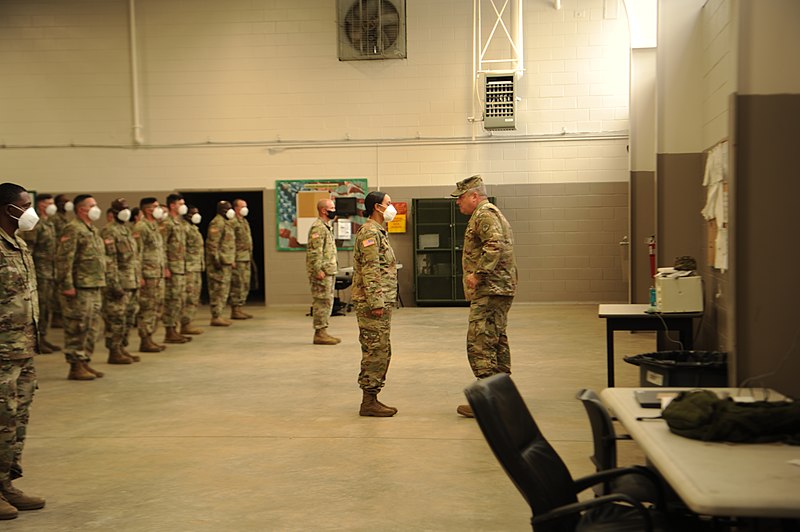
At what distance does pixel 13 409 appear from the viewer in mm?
4145

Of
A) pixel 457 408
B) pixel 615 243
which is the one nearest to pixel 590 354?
pixel 457 408

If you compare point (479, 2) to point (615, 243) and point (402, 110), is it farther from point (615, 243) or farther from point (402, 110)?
point (615, 243)

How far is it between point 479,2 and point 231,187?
4.86m

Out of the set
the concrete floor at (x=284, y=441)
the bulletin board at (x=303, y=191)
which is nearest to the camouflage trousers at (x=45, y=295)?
the concrete floor at (x=284, y=441)

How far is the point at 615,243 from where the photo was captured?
12969 mm

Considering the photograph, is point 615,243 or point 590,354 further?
point 615,243

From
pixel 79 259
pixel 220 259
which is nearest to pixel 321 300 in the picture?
pixel 220 259

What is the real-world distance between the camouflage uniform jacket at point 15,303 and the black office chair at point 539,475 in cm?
264

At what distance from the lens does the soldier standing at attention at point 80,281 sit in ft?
24.7

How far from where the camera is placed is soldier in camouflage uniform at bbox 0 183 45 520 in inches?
163

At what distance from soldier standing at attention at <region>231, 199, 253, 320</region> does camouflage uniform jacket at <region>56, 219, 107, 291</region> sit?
4121 millimetres

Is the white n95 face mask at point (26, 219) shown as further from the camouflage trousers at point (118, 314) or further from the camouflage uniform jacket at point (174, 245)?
the camouflage uniform jacket at point (174, 245)

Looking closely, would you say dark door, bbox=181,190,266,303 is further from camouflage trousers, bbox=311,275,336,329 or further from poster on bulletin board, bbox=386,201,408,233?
camouflage trousers, bbox=311,275,336,329

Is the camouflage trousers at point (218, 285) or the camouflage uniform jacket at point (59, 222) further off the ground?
the camouflage uniform jacket at point (59, 222)
